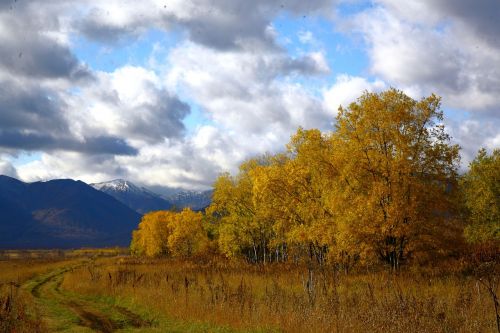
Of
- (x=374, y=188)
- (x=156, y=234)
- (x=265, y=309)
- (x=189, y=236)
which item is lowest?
(x=265, y=309)

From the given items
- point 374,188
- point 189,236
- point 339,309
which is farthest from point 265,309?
point 189,236

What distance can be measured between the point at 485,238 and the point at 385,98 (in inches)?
990

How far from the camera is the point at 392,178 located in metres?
26.1

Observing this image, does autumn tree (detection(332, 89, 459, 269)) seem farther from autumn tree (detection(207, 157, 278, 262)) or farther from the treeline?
autumn tree (detection(207, 157, 278, 262))

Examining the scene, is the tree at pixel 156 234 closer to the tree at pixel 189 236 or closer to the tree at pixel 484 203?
the tree at pixel 189 236

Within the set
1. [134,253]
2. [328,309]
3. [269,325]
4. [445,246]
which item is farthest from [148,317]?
[134,253]

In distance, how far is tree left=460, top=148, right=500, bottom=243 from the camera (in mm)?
44562

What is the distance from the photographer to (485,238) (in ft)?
144

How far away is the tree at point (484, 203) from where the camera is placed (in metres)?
44.6

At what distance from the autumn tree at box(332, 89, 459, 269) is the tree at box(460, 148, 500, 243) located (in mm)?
19484

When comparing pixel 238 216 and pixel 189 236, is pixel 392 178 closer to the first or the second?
pixel 238 216

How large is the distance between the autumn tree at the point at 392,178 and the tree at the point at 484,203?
1948 centimetres

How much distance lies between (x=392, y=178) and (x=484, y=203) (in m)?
25.6

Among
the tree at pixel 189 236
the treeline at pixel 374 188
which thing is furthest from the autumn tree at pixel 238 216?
the treeline at pixel 374 188
